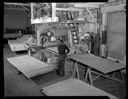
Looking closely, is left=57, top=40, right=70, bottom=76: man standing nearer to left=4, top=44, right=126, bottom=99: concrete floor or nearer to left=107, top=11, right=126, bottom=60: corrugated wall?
left=4, top=44, right=126, bottom=99: concrete floor

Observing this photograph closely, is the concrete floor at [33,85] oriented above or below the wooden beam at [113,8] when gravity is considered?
below

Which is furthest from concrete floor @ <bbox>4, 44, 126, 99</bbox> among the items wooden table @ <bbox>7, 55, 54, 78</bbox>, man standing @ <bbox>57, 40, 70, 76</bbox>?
wooden table @ <bbox>7, 55, 54, 78</bbox>

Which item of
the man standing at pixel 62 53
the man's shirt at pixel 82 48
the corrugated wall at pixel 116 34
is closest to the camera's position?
the man standing at pixel 62 53

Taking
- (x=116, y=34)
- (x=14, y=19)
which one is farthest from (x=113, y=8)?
(x=14, y=19)

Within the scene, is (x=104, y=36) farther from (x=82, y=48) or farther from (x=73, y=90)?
(x=73, y=90)

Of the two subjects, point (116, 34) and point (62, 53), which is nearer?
point (62, 53)

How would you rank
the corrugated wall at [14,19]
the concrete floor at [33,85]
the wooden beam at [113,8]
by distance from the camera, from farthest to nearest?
the corrugated wall at [14,19], the wooden beam at [113,8], the concrete floor at [33,85]

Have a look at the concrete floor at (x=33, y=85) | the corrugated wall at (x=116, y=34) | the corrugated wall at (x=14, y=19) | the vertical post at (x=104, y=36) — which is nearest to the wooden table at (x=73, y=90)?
the concrete floor at (x=33, y=85)

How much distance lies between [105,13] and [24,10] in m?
10.7

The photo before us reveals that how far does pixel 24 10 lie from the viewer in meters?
15.4

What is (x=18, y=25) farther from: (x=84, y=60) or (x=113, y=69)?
(x=113, y=69)

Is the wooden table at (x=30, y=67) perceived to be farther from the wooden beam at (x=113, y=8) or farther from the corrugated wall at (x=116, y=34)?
the wooden beam at (x=113, y=8)

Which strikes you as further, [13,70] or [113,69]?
[13,70]

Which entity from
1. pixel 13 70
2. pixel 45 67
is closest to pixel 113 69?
pixel 45 67
